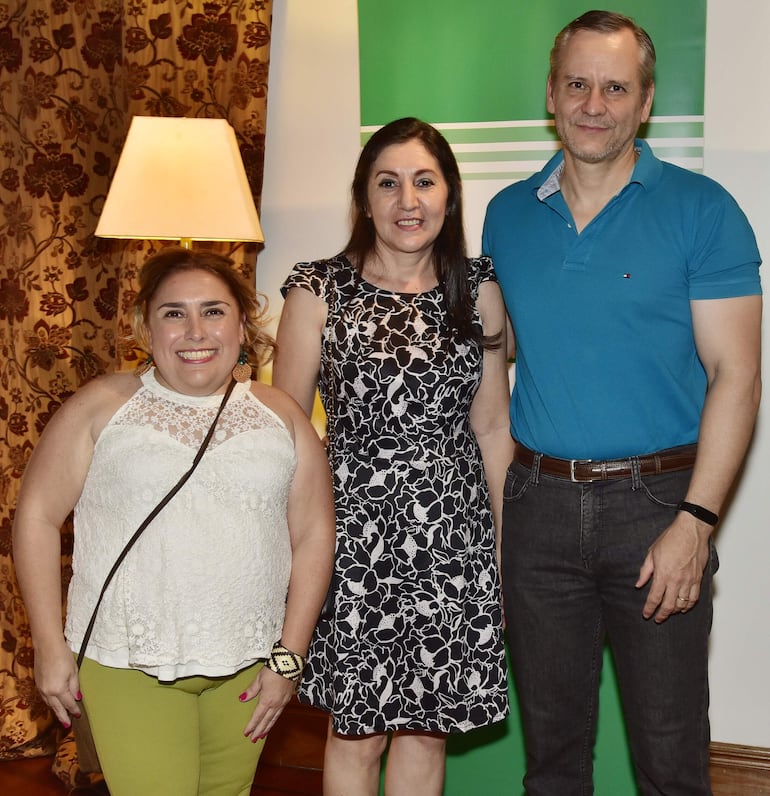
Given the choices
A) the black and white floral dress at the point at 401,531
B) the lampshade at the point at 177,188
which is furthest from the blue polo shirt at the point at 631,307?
the lampshade at the point at 177,188

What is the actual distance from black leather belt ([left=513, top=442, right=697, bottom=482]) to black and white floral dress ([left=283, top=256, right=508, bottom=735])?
245mm

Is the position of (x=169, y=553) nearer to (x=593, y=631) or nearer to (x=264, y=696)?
(x=264, y=696)

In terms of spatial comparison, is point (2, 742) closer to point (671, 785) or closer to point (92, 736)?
point (92, 736)

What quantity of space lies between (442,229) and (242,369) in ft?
2.13

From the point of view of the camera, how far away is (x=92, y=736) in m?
1.97

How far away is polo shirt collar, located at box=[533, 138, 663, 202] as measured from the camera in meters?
2.21

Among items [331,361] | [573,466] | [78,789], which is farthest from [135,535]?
[78,789]

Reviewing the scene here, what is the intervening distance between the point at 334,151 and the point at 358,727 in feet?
5.85

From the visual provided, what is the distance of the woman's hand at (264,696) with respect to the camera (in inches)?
79.4

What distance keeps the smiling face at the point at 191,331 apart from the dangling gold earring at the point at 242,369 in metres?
0.04

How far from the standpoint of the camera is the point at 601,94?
2154 millimetres

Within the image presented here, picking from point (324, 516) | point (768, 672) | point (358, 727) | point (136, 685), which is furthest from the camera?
point (768, 672)

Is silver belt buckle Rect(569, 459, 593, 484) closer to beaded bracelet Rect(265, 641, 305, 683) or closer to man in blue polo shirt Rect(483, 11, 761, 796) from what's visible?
man in blue polo shirt Rect(483, 11, 761, 796)

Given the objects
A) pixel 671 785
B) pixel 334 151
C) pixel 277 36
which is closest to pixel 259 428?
pixel 671 785
